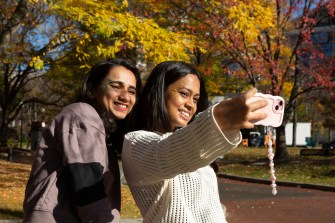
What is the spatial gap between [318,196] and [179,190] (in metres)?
11.7

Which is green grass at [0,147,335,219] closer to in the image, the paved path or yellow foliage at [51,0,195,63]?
the paved path

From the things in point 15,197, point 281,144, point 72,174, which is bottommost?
point 281,144

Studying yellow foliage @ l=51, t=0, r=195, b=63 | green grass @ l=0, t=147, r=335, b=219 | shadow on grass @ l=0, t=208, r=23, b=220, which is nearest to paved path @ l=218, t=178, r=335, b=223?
green grass @ l=0, t=147, r=335, b=219

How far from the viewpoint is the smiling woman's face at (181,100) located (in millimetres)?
2238

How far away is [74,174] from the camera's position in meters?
1.84

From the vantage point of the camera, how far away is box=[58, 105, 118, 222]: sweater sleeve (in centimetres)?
183

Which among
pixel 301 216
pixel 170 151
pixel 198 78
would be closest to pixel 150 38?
pixel 301 216

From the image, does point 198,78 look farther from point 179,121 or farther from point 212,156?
point 212,156

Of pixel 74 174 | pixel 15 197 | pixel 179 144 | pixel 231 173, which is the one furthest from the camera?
pixel 231 173

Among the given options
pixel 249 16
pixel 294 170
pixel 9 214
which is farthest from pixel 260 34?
pixel 9 214

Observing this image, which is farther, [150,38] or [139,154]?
[150,38]

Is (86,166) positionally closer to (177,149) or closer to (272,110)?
(177,149)

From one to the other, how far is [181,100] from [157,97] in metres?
0.11

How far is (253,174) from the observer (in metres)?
18.1
